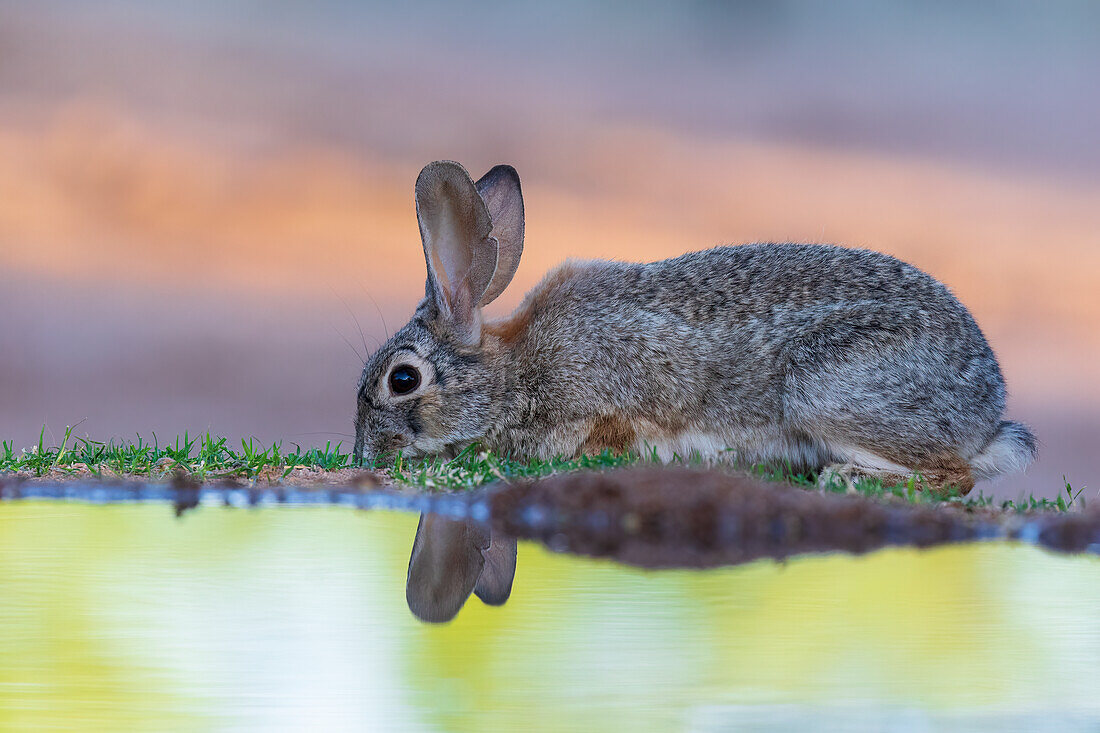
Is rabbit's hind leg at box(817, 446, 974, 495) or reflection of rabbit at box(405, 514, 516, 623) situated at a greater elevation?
rabbit's hind leg at box(817, 446, 974, 495)

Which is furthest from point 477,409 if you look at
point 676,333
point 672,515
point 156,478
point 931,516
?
point 931,516

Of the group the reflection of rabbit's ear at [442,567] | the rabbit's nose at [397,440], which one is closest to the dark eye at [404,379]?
the rabbit's nose at [397,440]

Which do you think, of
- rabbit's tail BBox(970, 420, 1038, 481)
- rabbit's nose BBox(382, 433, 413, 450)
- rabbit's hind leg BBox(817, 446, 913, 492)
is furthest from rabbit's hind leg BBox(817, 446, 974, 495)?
rabbit's nose BBox(382, 433, 413, 450)

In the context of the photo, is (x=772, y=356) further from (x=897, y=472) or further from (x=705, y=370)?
(x=897, y=472)

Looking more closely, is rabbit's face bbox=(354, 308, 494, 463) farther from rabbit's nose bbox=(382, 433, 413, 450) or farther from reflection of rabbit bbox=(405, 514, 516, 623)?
reflection of rabbit bbox=(405, 514, 516, 623)

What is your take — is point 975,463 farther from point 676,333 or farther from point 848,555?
point 848,555

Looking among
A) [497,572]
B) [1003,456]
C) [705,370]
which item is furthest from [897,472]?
[497,572]
